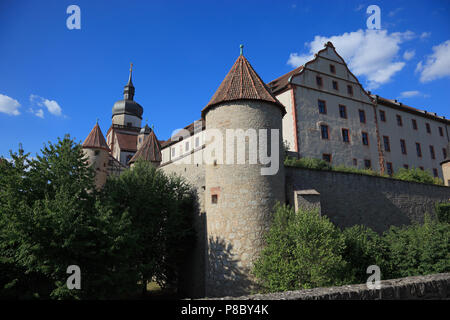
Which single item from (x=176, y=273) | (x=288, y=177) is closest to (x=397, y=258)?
(x=288, y=177)

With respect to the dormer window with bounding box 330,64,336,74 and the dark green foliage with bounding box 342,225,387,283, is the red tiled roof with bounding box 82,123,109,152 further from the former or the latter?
the dark green foliage with bounding box 342,225,387,283

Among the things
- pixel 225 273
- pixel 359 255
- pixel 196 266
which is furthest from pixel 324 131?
pixel 225 273

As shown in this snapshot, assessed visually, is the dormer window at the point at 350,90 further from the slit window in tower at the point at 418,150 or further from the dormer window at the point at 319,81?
the slit window in tower at the point at 418,150

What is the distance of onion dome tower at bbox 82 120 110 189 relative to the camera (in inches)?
1086

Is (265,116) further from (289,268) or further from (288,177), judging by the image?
(289,268)

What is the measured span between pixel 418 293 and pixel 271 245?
5632 millimetres

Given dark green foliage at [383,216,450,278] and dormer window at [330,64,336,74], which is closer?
dark green foliage at [383,216,450,278]

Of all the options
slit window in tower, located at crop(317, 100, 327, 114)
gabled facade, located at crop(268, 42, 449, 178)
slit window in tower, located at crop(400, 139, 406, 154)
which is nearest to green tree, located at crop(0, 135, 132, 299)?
gabled facade, located at crop(268, 42, 449, 178)

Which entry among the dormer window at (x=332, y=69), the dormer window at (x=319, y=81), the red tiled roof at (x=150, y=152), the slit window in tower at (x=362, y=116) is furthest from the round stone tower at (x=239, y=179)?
the slit window in tower at (x=362, y=116)

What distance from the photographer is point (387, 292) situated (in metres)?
6.67

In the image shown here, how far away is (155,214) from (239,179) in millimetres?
5439

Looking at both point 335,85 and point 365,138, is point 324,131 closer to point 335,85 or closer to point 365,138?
point 335,85

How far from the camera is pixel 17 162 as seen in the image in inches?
515

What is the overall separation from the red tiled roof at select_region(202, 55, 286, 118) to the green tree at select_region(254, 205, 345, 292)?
5.32m
